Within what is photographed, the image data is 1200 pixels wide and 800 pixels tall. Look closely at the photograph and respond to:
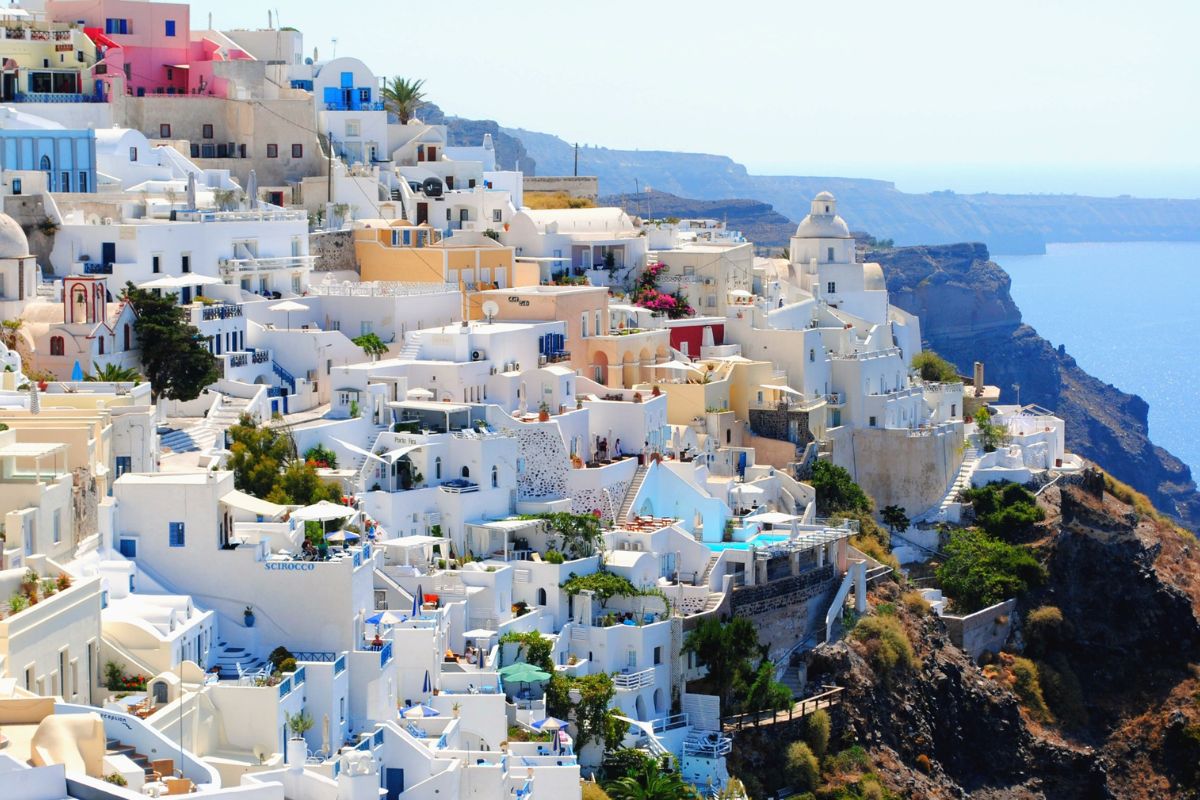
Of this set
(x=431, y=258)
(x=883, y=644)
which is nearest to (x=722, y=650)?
(x=883, y=644)

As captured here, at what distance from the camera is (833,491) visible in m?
60.9

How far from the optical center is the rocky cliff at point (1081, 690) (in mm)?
53000

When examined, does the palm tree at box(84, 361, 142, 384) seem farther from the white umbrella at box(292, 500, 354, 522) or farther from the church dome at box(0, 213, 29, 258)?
the white umbrella at box(292, 500, 354, 522)

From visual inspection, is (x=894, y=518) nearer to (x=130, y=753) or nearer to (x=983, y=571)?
(x=983, y=571)

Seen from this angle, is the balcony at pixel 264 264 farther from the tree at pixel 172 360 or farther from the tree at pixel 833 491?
the tree at pixel 833 491

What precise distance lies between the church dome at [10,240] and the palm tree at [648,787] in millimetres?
17021

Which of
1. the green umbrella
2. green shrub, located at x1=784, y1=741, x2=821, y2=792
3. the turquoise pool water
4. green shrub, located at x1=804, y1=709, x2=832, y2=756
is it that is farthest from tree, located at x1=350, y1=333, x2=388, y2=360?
green shrub, located at x1=784, y1=741, x2=821, y2=792

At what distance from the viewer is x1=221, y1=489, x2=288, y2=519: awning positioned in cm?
4194

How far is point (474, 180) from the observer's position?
7156 cm

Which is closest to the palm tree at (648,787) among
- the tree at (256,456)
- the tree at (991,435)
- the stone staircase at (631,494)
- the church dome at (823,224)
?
the tree at (256,456)

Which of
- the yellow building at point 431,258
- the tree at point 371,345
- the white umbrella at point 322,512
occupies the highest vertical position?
the yellow building at point 431,258

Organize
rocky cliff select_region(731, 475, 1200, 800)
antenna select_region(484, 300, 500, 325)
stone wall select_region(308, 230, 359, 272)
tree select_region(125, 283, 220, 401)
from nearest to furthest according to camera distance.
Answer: tree select_region(125, 283, 220, 401)
rocky cliff select_region(731, 475, 1200, 800)
antenna select_region(484, 300, 500, 325)
stone wall select_region(308, 230, 359, 272)

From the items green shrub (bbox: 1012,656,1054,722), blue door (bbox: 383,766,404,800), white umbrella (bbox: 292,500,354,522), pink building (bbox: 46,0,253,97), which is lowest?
green shrub (bbox: 1012,656,1054,722)

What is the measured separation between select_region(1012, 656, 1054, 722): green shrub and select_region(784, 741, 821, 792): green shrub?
12.2 m
